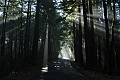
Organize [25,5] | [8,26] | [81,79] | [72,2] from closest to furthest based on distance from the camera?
[81,79] < [72,2] < [25,5] < [8,26]

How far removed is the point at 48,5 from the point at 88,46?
54.2ft

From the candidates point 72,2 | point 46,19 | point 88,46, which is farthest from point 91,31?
point 46,19

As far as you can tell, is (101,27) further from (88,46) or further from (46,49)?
(46,49)

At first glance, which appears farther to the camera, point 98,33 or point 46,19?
point 46,19

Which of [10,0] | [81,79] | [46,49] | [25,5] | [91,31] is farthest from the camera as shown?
[46,49]

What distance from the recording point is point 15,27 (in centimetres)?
5041

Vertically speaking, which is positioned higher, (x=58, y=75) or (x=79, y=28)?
(x=79, y=28)

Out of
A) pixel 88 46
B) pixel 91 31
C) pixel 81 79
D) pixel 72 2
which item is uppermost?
pixel 72 2

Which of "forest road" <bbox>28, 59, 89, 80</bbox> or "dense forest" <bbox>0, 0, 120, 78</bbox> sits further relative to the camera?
"dense forest" <bbox>0, 0, 120, 78</bbox>

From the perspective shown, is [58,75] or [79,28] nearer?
[58,75]

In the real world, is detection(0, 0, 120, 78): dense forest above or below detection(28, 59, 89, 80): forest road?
above

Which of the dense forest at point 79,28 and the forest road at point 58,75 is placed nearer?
the forest road at point 58,75

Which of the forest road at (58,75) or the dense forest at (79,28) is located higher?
the dense forest at (79,28)

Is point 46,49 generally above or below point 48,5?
below
